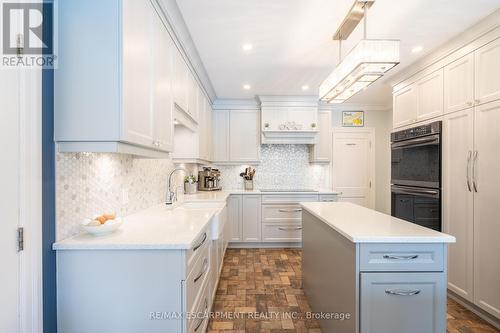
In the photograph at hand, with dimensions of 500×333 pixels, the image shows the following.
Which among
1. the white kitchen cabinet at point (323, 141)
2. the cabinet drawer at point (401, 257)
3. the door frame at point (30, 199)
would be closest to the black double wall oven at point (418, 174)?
the white kitchen cabinet at point (323, 141)

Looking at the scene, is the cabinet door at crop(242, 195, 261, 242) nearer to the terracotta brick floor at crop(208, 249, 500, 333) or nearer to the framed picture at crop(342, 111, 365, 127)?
the terracotta brick floor at crop(208, 249, 500, 333)

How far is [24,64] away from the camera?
1.14 metres

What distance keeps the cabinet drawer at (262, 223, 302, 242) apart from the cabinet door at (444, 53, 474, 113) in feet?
8.43

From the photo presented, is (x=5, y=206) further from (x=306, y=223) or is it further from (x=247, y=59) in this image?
(x=247, y=59)

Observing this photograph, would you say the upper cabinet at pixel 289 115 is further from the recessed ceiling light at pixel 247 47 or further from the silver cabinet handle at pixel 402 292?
the silver cabinet handle at pixel 402 292

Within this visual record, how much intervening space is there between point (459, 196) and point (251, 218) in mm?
2683

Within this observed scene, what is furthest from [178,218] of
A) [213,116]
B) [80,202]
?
[213,116]

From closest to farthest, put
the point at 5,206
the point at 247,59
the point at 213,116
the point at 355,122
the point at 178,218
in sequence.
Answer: the point at 5,206 < the point at 178,218 < the point at 247,59 < the point at 213,116 < the point at 355,122

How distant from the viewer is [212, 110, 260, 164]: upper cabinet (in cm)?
457

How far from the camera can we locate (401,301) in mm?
1421

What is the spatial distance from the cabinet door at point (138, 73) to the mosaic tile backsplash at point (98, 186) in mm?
380

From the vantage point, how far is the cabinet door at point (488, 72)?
2.09 m

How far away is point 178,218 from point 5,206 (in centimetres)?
105

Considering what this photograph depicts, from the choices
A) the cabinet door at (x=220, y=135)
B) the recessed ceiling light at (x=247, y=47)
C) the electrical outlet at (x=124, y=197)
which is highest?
the recessed ceiling light at (x=247, y=47)
